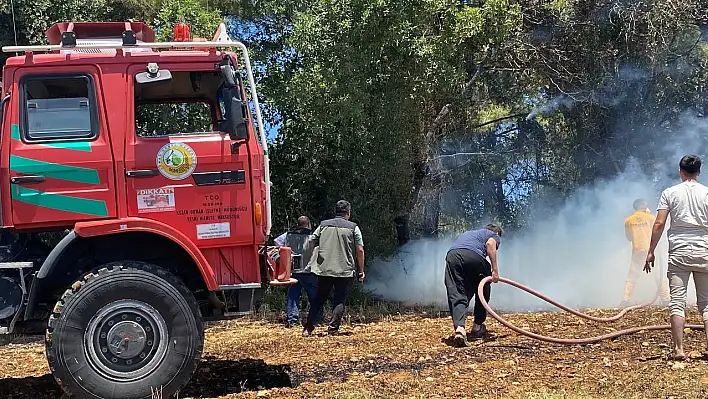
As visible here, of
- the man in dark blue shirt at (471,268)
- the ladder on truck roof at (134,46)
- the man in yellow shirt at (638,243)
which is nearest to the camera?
the ladder on truck roof at (134,46)

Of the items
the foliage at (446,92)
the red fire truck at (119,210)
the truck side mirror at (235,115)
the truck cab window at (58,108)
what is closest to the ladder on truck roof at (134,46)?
the red fire truck at (119,210)

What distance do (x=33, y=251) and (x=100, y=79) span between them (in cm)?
152

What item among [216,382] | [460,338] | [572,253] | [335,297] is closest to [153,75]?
[216,382]

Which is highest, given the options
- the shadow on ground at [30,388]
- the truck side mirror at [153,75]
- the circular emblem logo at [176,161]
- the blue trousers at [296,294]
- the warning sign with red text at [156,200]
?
the truck side mirror at [153,75]

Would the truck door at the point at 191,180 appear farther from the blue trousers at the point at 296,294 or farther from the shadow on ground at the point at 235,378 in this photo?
the blue trousers at the point at 296,294

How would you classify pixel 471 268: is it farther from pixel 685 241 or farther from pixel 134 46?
pixel 134 46

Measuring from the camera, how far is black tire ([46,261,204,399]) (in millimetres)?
5195

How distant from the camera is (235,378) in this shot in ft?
21.2

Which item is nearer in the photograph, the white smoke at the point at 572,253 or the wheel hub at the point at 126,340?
the wheel hub at the point at 126,340

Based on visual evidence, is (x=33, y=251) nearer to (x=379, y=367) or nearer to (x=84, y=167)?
(x=84, y=167)

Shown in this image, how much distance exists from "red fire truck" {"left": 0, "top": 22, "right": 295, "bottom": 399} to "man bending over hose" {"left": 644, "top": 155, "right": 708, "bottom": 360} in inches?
144

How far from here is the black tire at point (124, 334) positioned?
5195mm

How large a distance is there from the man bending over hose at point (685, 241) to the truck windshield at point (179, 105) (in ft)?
13.7

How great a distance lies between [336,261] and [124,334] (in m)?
3.86
